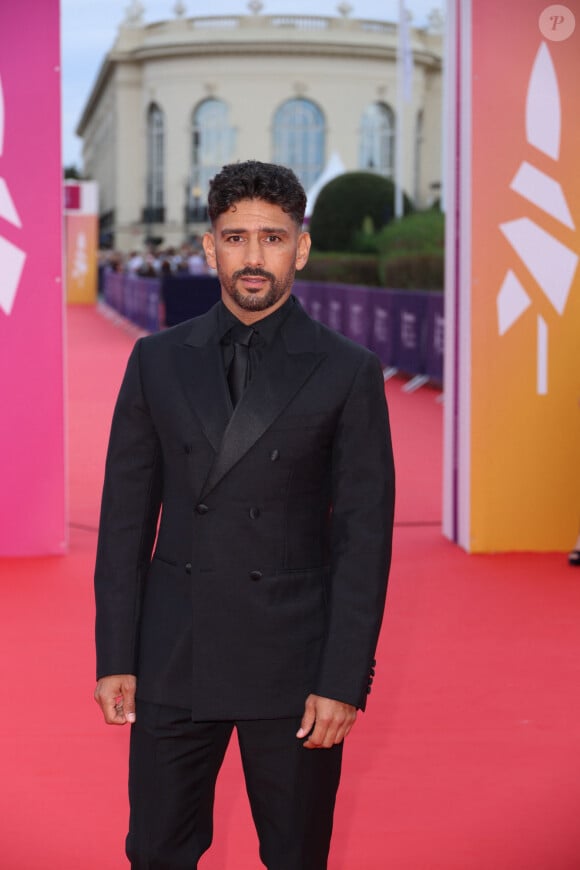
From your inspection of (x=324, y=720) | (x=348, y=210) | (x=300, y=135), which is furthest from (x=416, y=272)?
(x=300, y=135)

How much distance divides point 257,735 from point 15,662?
3.59 meters

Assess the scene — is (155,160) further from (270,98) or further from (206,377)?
(206,377)

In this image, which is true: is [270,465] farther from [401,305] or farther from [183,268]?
[183,268]

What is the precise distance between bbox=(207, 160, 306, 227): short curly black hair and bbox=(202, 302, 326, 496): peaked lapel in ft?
0.76

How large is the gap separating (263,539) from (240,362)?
0.37 metres

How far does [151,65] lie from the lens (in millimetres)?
83500

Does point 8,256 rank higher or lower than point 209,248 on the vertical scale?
higher

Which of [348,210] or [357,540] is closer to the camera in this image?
[357,540]

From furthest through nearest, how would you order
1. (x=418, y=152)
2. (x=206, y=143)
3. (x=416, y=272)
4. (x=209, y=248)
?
(x=418, y=152)
(x=206, y=143)
(x=416, y=272)
(x=209, y=248)

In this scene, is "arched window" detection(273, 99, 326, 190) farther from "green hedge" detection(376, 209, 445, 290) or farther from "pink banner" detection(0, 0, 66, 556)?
"pink banner" detection(0, 0, 66, 556)

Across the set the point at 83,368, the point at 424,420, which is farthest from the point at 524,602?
the point at 83,368

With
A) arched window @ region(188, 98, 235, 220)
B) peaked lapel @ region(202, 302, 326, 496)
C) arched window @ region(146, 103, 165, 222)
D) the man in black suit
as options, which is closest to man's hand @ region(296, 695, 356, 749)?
the man in black suit

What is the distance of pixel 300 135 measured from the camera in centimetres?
8225

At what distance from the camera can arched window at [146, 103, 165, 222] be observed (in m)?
84.1
